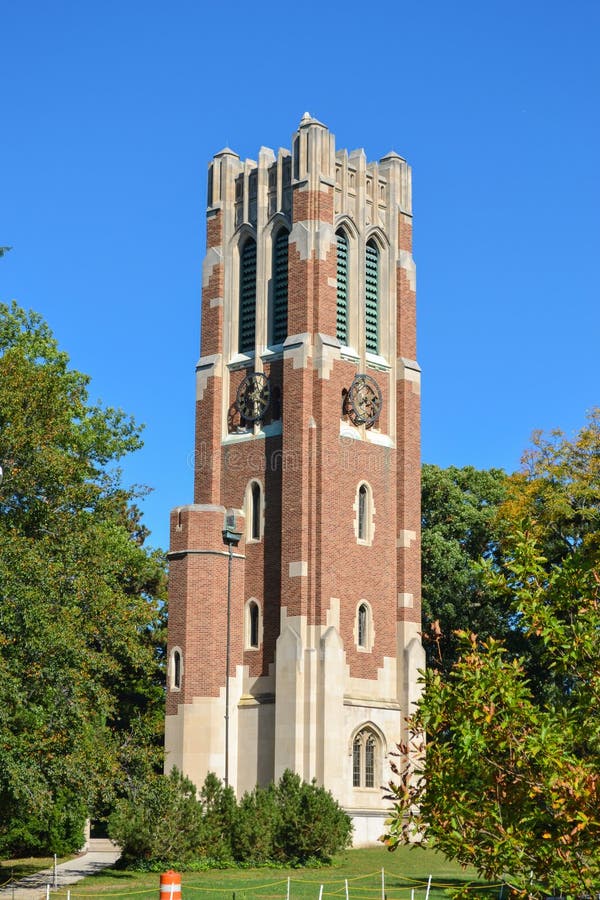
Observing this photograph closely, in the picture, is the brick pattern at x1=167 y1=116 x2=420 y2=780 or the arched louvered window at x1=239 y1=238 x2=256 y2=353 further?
the arched louvered window at x1=239 y1=238 x2=256 y2=353

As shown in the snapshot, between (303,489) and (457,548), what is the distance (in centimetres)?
1416

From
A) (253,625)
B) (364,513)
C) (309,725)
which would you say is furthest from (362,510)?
(309,725)

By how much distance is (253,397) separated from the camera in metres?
49.4

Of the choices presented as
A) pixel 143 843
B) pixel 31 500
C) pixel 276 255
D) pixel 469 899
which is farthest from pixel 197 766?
pixel 469 899

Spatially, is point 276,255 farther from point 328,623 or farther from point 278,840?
point 278,840

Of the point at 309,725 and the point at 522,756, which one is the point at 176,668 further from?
the point at 522,756

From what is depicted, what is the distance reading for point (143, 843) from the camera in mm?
36438

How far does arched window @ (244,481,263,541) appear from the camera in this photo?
4825cm

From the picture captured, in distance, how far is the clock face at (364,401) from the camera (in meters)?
48.7

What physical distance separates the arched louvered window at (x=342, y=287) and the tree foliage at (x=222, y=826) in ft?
56.3

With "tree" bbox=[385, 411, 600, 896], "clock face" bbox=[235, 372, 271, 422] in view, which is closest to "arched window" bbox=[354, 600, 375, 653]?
Answer: "clock face" bbox=[235, 372, 271, 422]

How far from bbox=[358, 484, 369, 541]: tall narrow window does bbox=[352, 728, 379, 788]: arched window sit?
679 cm

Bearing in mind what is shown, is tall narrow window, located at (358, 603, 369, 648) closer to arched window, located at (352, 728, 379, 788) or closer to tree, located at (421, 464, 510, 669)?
arched window, located at (352, 728, 379, 788)

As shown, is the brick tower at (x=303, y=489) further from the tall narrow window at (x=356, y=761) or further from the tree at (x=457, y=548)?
the tree at (x=457, y=548)
